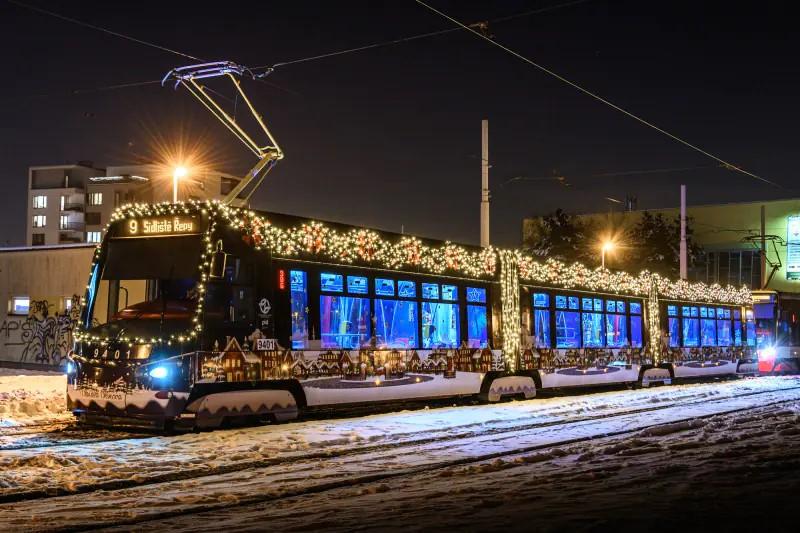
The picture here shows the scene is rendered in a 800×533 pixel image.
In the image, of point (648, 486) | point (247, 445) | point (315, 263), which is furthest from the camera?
point (315, 263)

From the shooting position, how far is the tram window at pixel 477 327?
68.7 feet

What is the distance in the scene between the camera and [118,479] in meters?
10.5

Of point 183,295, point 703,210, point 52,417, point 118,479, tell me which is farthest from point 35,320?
point 703,210

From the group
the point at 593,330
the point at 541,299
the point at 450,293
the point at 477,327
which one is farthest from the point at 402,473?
the point at 593,330

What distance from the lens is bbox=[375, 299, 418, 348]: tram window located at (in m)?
18.4

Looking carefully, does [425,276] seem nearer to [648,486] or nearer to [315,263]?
[315,263]

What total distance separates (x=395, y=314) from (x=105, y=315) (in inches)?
215

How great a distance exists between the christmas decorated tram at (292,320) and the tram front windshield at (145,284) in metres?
0.02

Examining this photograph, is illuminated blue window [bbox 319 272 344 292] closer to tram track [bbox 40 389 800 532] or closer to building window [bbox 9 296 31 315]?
tram track [bbox 40 389 800 532]

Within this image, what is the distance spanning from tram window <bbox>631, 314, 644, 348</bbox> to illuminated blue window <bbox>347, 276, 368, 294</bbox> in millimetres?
12105

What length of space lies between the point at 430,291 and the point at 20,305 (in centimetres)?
2109

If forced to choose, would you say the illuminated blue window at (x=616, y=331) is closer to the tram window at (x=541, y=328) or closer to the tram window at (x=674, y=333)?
the tram window at (x=674, y=333)

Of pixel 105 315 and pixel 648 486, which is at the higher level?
pixel 105 315

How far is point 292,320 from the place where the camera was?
53.5ft
